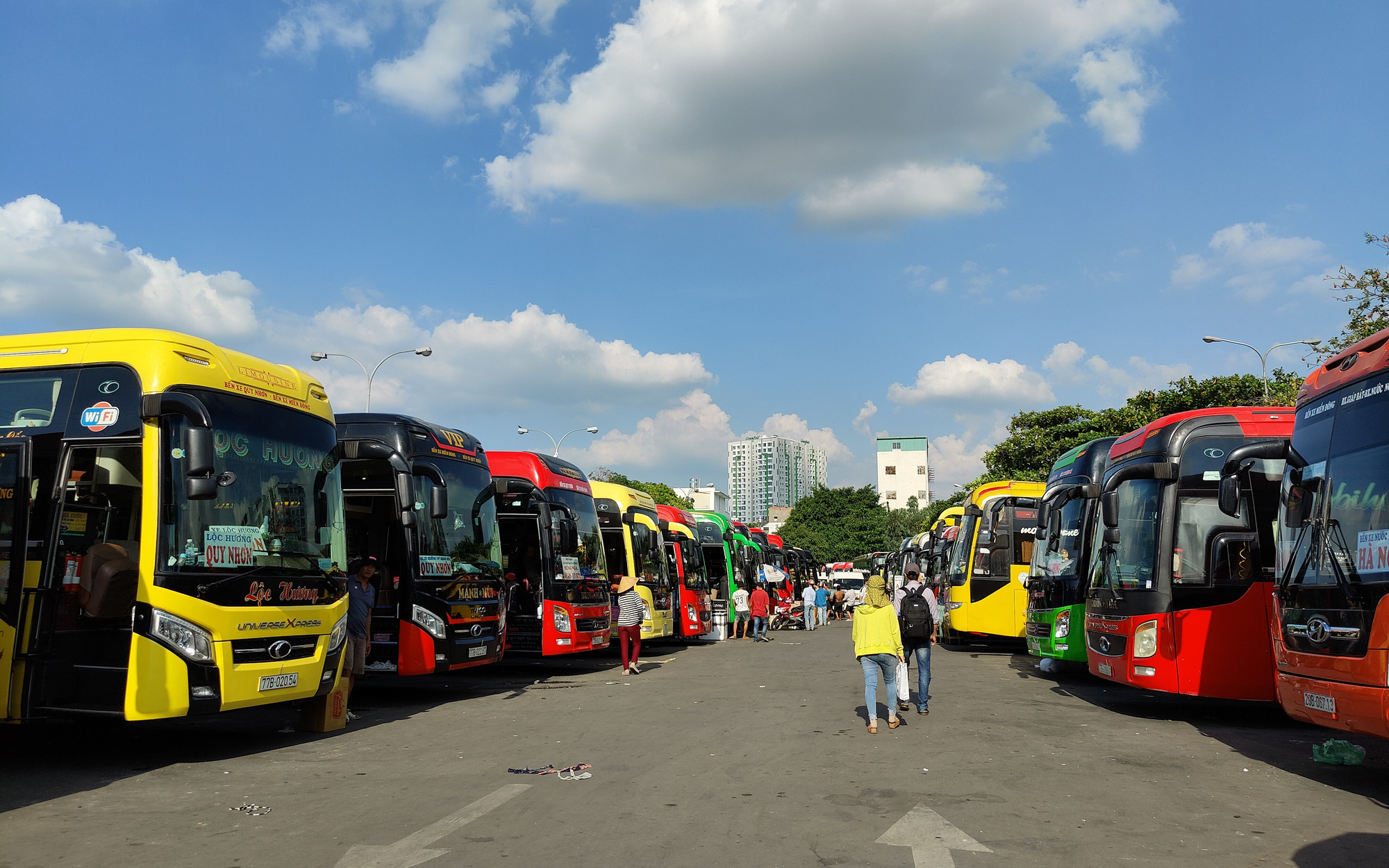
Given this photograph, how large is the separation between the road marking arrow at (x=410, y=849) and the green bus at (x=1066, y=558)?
9.59m

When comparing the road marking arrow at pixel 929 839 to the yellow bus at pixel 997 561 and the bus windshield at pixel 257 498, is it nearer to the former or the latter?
the bus windshield at pixel 257 498

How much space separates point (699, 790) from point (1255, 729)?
719 cm

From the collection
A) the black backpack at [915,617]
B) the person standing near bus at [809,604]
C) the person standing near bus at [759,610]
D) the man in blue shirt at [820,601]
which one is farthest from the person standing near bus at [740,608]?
the black backpack at [915,617]

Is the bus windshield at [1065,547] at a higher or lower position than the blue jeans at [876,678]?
higher

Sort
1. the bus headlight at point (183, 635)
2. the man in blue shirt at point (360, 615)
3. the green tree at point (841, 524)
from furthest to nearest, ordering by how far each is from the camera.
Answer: the green tree at point (841, 524), the man in blue shirt at point (360, 615), the bus headlight at point (183, 635)

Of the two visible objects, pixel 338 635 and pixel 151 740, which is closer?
pixel 151 740

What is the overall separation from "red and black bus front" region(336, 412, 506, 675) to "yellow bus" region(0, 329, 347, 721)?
2.41m

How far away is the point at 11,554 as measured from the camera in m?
8.07

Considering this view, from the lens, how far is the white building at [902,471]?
153750 mm

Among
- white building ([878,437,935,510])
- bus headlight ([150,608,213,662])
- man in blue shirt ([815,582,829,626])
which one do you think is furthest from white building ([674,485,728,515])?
bus headlight ([150,608,213,662])

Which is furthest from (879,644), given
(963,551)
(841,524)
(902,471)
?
(902,471)

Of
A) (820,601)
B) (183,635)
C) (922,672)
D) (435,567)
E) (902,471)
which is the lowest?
(922,672)

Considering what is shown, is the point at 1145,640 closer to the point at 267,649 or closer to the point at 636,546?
the point at 267,649

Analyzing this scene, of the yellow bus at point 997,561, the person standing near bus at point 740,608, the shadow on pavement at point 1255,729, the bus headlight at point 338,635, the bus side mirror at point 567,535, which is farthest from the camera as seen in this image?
the person standing near bus at point 740,608
